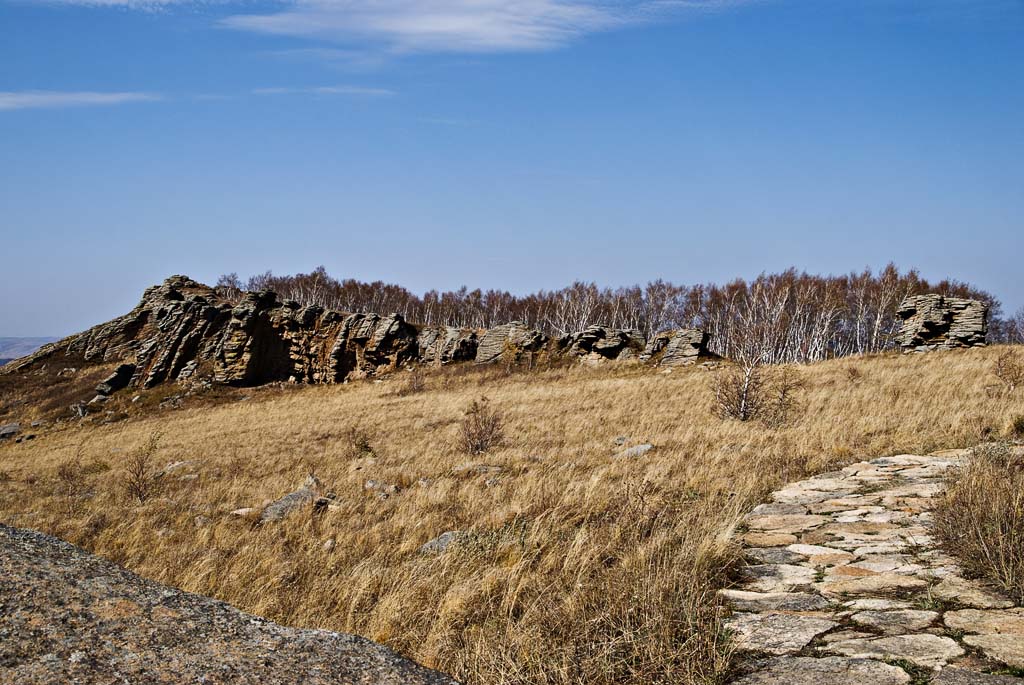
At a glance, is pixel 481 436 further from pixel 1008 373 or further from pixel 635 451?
pixel 1008 373

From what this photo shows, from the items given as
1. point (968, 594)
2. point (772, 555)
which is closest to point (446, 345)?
point (772, 555)

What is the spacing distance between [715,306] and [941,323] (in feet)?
145

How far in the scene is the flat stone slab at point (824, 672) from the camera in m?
2.80

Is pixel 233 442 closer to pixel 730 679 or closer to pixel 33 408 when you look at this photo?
pixel 730 679

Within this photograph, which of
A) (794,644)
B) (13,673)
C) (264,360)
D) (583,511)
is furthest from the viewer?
(264,360)

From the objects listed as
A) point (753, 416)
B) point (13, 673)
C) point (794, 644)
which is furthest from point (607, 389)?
point (13, 673)

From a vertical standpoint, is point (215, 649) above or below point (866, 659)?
above

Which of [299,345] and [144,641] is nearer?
[144,641]

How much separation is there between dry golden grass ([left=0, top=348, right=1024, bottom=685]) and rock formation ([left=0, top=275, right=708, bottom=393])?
14406 mm

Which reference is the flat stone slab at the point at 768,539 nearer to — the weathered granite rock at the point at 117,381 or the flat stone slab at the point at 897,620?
the flat stone slab at the point at 897,620

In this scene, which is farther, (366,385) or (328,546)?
(366,385)

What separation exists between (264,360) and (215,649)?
3552cm

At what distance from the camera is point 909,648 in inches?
122

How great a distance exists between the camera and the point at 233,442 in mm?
18125
